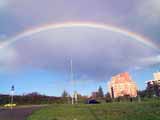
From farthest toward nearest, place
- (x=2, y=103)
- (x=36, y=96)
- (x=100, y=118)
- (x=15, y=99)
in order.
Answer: (x=36, y=96) < (x=15, y=99) < (x=2, y=103) < (x=100, y=118)

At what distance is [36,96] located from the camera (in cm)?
8062

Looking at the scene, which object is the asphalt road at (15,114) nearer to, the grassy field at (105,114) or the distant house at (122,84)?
the grassy field at (105,114)

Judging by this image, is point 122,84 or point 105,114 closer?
point 105,114

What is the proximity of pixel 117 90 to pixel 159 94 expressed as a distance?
243 ft

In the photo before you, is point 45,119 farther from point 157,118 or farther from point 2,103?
point 2,103

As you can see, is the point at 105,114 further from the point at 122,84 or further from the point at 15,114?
the point at 122,84

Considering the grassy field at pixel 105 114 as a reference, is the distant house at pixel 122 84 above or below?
above

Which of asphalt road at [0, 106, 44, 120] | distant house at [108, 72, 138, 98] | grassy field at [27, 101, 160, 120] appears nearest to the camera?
grassy field at [27, 101, 160, 120]

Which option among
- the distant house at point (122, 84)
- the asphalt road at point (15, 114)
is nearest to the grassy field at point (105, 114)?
the asphalt road at point (15, 114)

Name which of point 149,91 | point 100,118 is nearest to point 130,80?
point 149,91

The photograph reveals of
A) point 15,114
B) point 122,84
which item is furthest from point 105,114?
point 122,84

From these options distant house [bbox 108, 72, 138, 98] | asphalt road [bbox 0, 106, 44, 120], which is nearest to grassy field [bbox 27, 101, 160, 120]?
asphalt road [bbox 0, 106, 44, 120]

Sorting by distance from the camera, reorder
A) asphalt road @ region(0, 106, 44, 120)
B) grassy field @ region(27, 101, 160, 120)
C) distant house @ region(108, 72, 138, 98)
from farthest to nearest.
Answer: distant house @ region(108, 72, 138, 98) → asphalt road @ region(0, 106, 44, 120) → grassy field @ region(27, 101, 160, 120)

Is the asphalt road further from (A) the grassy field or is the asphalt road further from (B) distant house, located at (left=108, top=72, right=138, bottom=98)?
(B) distant house, located at (left=108, top=72, right=138, bottom=98)
